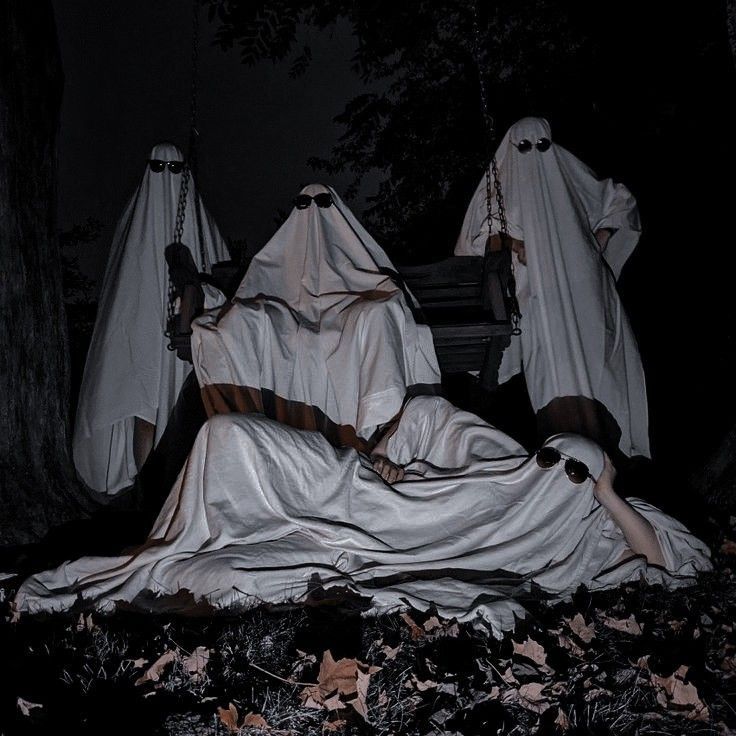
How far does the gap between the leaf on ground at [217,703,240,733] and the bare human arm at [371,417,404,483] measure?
1.54 metres

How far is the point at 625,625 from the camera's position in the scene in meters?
3.03

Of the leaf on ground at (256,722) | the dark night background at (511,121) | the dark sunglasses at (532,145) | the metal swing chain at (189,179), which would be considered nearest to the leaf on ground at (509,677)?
the leaf on ground at (256,722)

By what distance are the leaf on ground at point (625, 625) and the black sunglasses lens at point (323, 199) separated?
334 centimetres

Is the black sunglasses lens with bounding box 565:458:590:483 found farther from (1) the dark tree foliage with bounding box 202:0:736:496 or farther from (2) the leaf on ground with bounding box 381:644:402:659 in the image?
(1) the dark tree foliage with bounding box 202:0:736:496

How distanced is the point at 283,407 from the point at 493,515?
1646 millimetres

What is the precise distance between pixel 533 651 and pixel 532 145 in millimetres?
4263

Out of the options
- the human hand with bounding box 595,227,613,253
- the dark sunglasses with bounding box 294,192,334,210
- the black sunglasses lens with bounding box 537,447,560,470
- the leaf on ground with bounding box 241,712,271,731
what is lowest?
the leaf on ground with bounding box 241,712,271,731

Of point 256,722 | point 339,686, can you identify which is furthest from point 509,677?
point 256,722

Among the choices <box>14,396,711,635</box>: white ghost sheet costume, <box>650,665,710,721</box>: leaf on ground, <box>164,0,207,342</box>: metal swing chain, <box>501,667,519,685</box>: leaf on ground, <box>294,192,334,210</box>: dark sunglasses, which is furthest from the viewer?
<box>294,192,334,210</box>: dark sunglasses

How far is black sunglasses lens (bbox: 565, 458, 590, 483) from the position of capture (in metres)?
3.28

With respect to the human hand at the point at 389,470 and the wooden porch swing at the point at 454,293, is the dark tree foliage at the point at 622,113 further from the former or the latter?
the human hand at the point at 389,470

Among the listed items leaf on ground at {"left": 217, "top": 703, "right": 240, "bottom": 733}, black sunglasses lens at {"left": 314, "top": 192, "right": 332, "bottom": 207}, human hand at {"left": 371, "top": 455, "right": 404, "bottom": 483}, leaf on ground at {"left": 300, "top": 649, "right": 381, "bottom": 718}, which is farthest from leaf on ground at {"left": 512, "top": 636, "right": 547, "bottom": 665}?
black sunglasses lens at {"left": 314, "top": 192, "right": 332, "bottom": 207}

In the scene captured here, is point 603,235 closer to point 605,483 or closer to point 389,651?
point 605,483

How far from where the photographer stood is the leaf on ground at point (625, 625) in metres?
3.00
